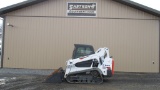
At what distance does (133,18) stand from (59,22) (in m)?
4.83

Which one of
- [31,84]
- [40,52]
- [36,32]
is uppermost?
[36,32]

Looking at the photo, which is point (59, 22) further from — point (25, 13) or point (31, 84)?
point (31, 84)

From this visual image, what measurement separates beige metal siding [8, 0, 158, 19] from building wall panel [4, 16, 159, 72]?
12.9 inches

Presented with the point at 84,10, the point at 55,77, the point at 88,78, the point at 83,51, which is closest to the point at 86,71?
the point at 88,78

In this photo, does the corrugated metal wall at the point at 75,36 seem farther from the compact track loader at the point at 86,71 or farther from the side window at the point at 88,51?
the compact track loader at the point at 86,71

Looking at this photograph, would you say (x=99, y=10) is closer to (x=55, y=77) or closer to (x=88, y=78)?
(x=88, y=78)

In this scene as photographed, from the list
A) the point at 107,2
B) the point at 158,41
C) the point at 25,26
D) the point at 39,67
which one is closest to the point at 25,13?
the point at 25,26

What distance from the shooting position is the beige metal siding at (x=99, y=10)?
16.0 meters

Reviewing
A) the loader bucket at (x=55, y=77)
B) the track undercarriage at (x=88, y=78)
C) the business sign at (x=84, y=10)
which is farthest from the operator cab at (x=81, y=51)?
the business sign at (x=84, y=10)

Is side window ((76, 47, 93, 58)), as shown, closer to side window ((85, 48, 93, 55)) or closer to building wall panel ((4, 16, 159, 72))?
side window ((85, 48, 93, 55))

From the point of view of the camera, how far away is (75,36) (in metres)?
16.1

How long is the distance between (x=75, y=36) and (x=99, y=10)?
2312 mm

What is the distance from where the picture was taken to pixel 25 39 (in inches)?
642

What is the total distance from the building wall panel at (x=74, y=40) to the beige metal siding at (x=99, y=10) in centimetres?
33
